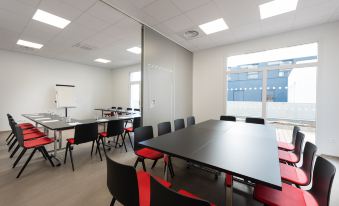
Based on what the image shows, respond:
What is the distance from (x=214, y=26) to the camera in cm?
368

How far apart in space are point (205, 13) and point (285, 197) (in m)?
3.20

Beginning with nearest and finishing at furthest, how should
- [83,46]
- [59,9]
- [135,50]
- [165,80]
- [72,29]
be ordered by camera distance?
[59,9] → [72,29] → [165,80] → [83,46] → [135,50]

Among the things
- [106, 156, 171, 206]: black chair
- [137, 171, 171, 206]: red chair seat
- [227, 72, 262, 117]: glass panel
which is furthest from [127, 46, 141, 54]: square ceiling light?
[106, 156, 171, 206]: black chair

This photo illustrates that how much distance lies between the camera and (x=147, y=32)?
3.67 metres

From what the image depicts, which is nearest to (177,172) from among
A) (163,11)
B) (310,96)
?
(163,11)

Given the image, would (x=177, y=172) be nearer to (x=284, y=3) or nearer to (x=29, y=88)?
(x=284, y=3)

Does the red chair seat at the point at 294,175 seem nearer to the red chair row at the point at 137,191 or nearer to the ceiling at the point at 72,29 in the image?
the red chair row at the point at 137,191

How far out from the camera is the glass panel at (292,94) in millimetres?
3783

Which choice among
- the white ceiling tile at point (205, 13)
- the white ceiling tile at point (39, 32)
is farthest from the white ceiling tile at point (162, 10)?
the white ceiling tile at point (39, 32)

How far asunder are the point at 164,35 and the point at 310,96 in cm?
405

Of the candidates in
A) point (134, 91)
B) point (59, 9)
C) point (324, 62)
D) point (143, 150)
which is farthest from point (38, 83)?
point (324, 62)

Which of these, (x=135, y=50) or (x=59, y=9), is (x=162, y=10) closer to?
(x=59, y=9)

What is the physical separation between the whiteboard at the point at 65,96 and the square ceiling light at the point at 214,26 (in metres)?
6.87

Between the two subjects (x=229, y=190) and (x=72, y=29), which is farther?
(x=72, y=29)
